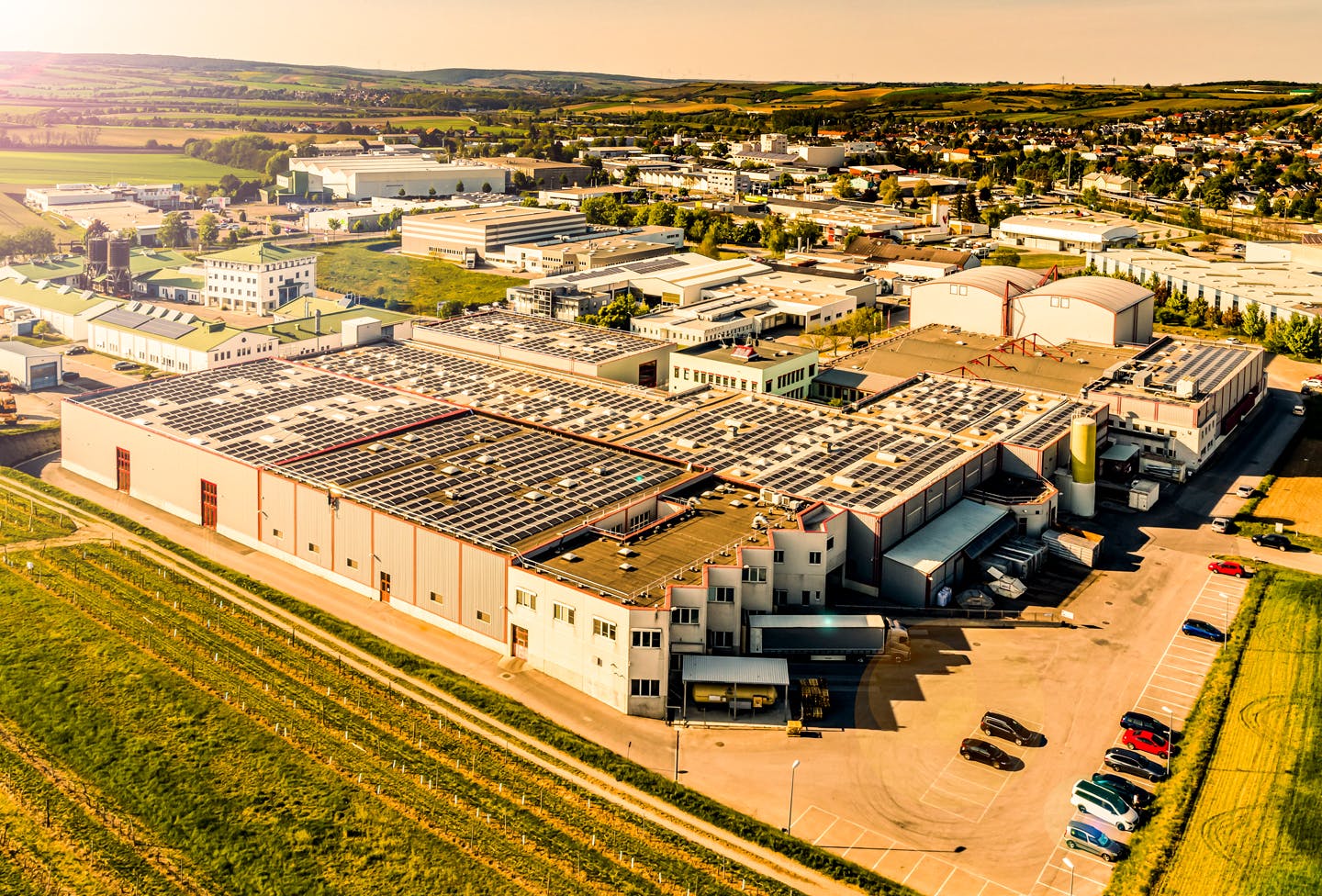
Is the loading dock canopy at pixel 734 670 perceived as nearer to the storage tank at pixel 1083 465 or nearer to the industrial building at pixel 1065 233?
the storage tank at pixel 1083 465

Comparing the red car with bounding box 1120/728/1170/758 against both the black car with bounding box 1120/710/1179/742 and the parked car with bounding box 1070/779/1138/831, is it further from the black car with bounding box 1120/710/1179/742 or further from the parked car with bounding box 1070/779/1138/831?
the parked car with bounding box 1070/779/1138/831

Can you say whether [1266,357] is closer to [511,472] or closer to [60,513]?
[511,472]

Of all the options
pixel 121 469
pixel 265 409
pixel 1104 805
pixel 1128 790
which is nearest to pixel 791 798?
pixel 1104 805

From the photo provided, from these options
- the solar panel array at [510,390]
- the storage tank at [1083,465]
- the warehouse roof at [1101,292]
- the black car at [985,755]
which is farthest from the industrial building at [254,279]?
the black car at [985,755]

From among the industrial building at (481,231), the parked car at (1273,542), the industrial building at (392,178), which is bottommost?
the parked car at (1273,542)

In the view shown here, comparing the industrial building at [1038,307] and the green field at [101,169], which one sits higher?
the green field at [101,169]

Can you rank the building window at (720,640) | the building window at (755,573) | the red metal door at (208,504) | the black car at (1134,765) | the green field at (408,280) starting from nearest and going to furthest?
the black car at (1134,765)
the building window at (720,640)
the building window at (755,573)
the red metal door at (208,504)
the green field at (408,280)

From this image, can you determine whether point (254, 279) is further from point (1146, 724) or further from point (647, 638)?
point (1146, 724)
